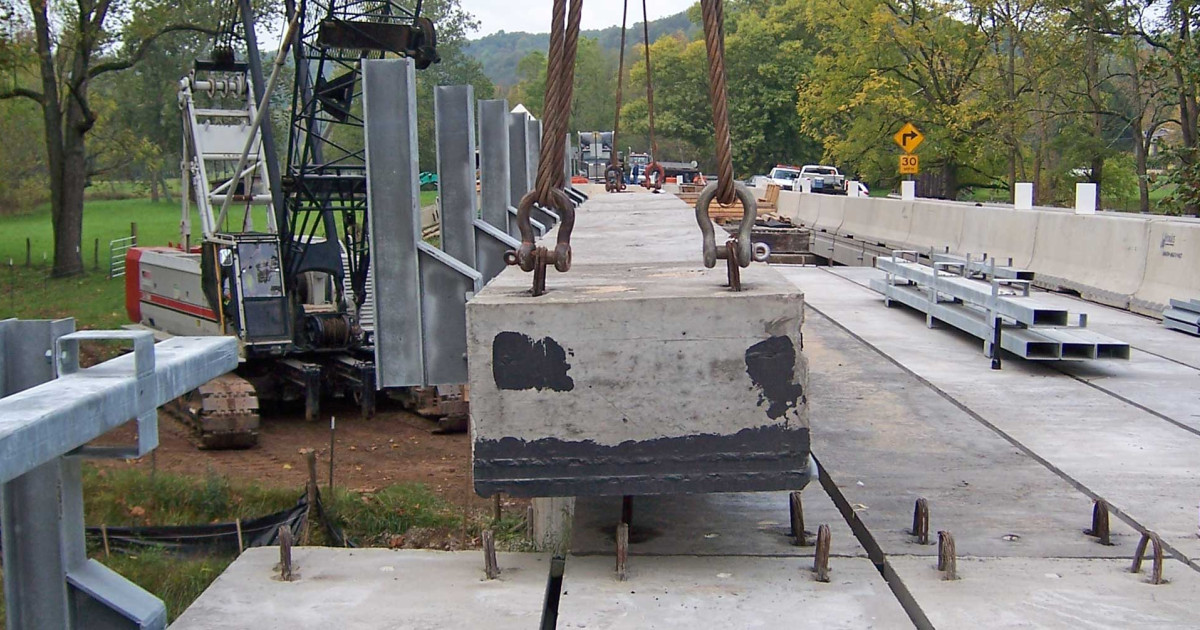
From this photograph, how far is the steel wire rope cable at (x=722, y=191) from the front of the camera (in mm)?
4543

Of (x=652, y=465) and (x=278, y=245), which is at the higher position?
(x=278, y=245)

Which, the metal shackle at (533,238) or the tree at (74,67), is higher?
the tree at (74,67)

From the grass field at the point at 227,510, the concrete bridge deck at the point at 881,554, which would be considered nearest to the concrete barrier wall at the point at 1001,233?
the concrete bridge deck at the point at 881,554

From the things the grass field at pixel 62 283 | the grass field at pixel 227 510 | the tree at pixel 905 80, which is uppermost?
the tree at pixel 905 80

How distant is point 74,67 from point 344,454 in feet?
68.5

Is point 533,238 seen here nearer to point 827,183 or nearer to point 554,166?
point 554,166

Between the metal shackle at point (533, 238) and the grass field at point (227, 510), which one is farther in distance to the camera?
the grass field at point (227, 510)

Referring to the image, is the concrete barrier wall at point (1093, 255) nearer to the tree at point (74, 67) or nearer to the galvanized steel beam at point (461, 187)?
the galvanized steel beam at point (461, 187)

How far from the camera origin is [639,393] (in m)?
4.36

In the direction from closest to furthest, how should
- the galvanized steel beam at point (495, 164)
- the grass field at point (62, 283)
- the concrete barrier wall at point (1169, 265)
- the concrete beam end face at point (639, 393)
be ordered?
the concrete beam end face at point (639, 393) < the galvanized steel beam at point (495, 164) < the concrete barrier wall at point (1169, 265) < the grass field at point (62, 283)

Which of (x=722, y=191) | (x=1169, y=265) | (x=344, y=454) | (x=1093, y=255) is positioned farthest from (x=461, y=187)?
(x=1093, y=255)

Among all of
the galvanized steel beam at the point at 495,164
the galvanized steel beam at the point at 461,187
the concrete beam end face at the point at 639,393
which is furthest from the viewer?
the galvanized steel beam at the point at 495,164

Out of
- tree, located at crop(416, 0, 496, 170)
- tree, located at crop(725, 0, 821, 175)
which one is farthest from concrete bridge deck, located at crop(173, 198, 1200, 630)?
tree, located at crop(725, 0, 821, 175)

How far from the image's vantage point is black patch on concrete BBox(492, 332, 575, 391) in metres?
4.33
